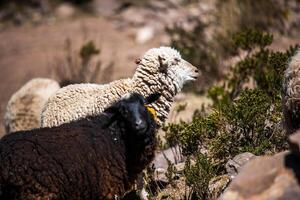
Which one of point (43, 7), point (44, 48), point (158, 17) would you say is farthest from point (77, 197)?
point (43, 7)

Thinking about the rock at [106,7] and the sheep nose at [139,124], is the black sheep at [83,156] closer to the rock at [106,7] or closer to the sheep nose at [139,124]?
the sheep nose at [139,124]

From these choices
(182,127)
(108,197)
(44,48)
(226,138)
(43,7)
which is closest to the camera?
(108,197)

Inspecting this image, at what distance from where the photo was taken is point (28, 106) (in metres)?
8.38

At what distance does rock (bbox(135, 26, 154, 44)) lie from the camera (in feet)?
52.1

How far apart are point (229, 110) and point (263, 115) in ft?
1.25

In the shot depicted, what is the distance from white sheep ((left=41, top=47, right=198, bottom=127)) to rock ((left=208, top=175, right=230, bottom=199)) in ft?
3.19

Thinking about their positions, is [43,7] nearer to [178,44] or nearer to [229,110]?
[178,44]

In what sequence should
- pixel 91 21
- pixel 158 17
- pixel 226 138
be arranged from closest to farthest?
pixel 226 138
pixel 158 17
pixel 91 21

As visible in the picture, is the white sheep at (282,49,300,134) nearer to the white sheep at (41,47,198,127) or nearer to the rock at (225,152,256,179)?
the rock at (225,152,256,179)

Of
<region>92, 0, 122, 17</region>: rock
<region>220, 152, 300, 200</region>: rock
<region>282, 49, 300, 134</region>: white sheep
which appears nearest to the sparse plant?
<region>282, 49, 300, 134</region>: white sheep

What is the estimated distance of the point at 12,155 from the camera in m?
A: 5.03

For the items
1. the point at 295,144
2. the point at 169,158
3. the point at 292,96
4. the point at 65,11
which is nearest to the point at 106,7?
the point at 65,11

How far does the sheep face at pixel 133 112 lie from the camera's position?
18.1 ft

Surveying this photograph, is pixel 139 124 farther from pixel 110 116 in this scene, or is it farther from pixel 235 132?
pixel 235 132
